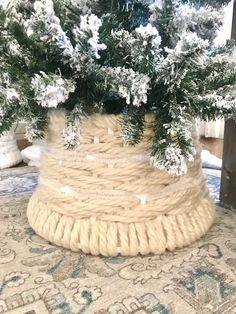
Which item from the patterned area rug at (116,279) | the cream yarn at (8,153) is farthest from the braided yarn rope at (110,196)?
the cream yarn at (8,153)

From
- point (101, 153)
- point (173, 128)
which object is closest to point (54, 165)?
point (101, 153)

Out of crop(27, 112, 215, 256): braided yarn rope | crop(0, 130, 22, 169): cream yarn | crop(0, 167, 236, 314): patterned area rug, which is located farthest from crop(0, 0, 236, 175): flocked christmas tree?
crop(0, 130, 22, 169): cream yarn

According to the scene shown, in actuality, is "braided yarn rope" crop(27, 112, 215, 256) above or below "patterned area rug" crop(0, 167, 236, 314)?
above

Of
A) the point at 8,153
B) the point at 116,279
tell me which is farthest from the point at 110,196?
the point at 8,153

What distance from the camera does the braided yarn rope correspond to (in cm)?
44

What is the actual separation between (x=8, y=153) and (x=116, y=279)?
0.77 m

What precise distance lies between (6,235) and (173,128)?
0.32 metres

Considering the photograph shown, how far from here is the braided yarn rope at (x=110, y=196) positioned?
1.44 feet

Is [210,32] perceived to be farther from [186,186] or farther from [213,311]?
[213,311]

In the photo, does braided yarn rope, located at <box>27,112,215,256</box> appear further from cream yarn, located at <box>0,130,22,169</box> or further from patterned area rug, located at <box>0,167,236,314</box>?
cream yarn, located at <box>0,130,22,169</box>

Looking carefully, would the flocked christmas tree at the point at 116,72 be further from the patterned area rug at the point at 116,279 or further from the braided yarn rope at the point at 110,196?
the patterned area rug at the point at 116,279

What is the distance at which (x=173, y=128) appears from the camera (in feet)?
1.27

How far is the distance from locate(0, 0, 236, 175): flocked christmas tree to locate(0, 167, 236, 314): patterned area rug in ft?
0.47

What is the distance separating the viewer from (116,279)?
1.38ft
